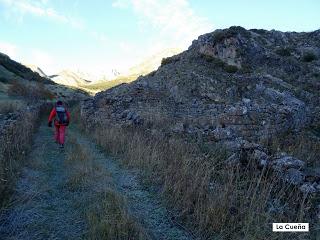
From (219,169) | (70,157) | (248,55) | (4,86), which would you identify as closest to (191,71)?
(248,55)

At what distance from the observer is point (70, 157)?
1030 cm

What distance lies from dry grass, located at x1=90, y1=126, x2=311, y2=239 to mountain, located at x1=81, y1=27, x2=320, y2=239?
2 cm

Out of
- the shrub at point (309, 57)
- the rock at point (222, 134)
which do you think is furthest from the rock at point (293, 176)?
the shrub at point (309, 57)

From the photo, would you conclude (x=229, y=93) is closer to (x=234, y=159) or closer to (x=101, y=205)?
(x=234, y=159)

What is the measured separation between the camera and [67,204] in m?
6.52

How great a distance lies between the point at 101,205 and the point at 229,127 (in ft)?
27.6

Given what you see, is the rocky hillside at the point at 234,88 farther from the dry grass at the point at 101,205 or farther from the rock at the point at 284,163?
the rock at the point at 284,163

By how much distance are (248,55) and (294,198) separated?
18.1 m

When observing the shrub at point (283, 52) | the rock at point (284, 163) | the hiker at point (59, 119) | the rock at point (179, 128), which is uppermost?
the shrub at point (283, 52)

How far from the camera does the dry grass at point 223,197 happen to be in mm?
5149

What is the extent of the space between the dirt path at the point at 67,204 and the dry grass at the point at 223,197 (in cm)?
37

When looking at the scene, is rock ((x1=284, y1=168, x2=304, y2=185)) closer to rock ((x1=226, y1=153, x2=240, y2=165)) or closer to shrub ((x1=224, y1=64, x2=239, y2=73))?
rock ((x1=226, y1=153, x2=240, y2=165))

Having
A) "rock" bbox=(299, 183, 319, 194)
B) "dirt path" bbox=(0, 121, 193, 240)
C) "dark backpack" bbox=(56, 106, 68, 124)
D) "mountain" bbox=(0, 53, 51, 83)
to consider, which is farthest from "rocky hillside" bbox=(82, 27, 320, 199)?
"mountain" bbox=(0, 53, 51, 83)

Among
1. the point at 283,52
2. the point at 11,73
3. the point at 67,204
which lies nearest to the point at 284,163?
the point at 67,204
